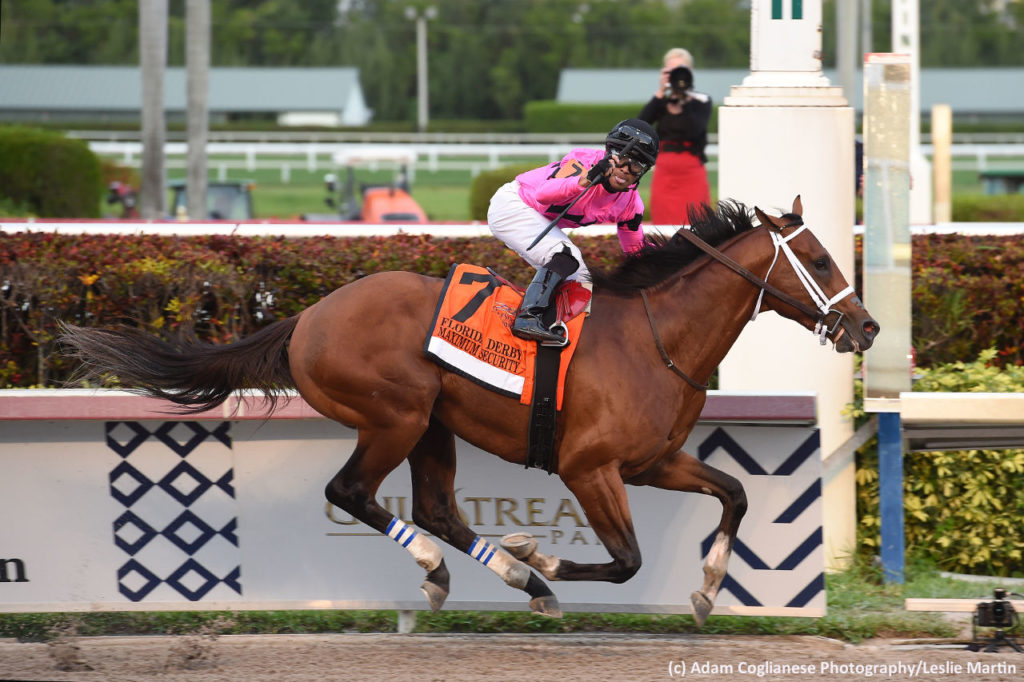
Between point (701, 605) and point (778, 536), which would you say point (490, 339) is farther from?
point (778, 536)

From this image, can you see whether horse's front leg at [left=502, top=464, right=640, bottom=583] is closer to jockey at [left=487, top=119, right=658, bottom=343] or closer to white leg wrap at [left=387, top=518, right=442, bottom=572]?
white leg wrap at [left=387, top=518, right=442, bottom=572]

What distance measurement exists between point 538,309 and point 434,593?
1.16 metres

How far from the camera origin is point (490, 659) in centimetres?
487

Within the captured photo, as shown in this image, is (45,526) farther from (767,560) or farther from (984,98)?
(984,98)

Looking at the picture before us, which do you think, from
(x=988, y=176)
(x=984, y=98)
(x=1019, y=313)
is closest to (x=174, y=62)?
(x=984, y=98)

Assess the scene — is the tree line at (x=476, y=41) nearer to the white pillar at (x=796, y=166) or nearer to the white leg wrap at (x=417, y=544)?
the white pillar at (x=796, y=166)

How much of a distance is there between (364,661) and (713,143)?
24.0 m

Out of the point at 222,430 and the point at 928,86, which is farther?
the point at 928,86

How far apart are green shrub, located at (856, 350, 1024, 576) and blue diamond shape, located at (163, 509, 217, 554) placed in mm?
2950

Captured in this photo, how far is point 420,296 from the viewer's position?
192 inches

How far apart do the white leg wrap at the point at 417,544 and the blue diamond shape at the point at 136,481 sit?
3.74 ft

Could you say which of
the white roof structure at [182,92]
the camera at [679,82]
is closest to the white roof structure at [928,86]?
the white roof structure at [182,92]

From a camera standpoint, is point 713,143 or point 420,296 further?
point 713,143

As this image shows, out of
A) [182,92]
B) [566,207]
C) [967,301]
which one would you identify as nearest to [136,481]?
[566,207]
